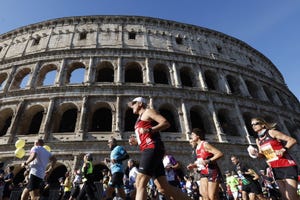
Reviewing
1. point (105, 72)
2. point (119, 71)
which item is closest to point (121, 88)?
point (119, 71)

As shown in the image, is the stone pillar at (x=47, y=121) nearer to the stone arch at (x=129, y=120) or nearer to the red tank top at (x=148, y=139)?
the stone arch at (x=129, y=120)

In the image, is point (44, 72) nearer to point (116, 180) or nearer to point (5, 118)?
point (5, 118)

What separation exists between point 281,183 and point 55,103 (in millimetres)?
15504

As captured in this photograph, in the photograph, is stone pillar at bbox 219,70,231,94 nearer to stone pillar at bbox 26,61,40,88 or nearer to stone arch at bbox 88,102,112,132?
stone arch at bbox 88,102,112,132

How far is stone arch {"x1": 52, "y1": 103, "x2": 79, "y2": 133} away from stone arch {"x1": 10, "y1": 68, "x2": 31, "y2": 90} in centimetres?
521

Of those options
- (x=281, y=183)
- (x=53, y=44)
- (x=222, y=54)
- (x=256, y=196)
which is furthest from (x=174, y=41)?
(x=281, y=183)

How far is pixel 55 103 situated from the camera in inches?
645

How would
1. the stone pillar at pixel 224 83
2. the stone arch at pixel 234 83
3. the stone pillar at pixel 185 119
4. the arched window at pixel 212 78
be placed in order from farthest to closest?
1. the stone arch at pixel 234 83
2. the arched window at pixel 212 78
3. the stone pillar at pixel 224 83
4. the stone pillar at pixel 185 119

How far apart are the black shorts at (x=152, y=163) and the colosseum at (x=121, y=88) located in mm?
11352

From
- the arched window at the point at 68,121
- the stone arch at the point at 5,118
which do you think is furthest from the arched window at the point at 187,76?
the stone arch at the point at 5,118

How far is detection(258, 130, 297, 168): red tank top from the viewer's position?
392 cm

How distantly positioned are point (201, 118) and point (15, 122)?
13.9m

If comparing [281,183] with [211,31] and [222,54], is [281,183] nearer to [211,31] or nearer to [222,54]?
[222,54]

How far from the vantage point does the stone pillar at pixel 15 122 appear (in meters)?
15.2
